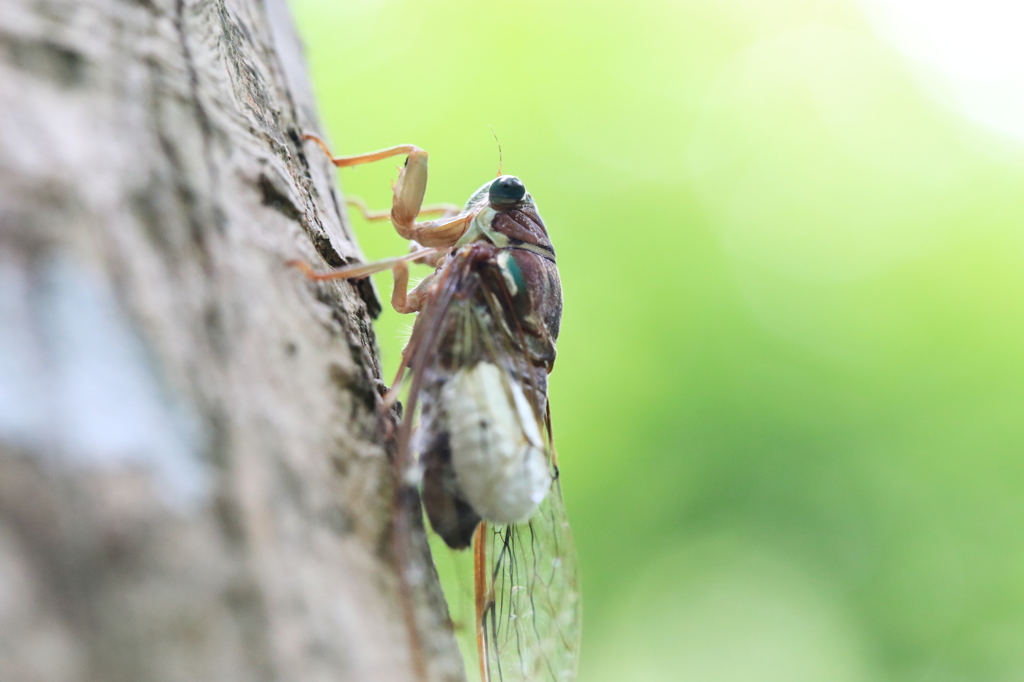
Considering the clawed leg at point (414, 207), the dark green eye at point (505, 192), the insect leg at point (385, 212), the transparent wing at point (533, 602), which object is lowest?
the transparent wing at point (533, 602)

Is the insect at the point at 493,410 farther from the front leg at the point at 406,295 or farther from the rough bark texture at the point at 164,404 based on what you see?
the rough bark texture at the point at 164,404

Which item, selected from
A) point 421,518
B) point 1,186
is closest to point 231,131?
point 1,186

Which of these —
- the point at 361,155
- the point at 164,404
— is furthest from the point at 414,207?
the point at 164,404

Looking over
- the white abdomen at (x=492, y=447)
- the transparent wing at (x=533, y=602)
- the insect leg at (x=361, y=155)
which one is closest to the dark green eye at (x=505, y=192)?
the insect leg at (x=361, y=155)

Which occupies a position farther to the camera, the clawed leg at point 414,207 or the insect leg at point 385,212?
the insect leg at point 385,212

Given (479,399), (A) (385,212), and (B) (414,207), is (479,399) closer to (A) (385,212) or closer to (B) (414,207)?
(B) (414,207)

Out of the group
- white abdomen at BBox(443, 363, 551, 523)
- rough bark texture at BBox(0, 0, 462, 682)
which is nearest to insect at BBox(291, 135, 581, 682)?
white abdomen at BBox(443, 363, 551, 523)

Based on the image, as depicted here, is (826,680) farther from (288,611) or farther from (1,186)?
(1,186)
